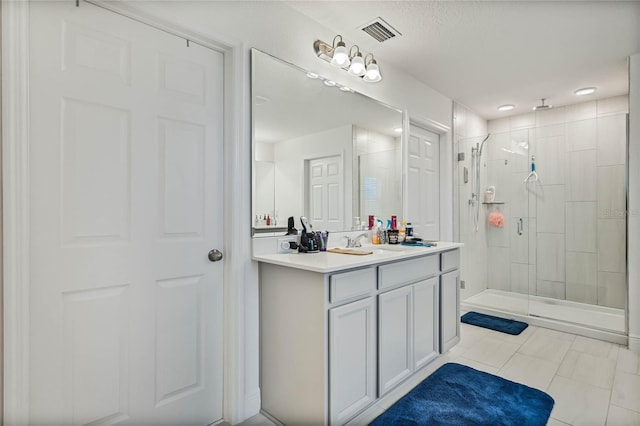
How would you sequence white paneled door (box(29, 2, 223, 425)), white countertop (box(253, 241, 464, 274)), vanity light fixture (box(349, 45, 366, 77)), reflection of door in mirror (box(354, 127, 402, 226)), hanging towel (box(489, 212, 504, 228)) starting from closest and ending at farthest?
white paneled door (box(29, 2, 223, 425)) → white countertop (box(253, 241, 464, 274)) → vanity light fixture (box(349, 45, 366, 77)) → reflection of door in mirror (box(354, 127, 402, 226)) → hanging towel (box(489, 212, 504, 228))

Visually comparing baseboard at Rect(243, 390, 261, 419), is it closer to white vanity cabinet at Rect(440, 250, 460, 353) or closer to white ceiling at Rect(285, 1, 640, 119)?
white vanity cabinet at Rect(440, 250, 460, 353)

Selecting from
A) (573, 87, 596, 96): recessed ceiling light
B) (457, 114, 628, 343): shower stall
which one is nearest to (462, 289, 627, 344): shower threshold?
(457, 114, 628, 343): shower stall

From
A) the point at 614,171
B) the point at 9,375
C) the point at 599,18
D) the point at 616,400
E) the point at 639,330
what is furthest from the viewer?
the point at 614,171

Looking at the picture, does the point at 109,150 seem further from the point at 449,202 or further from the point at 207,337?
the point at 449,202

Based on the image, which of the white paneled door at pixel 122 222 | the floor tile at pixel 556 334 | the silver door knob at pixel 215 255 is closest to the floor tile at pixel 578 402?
the floor tile at pixel 556 334

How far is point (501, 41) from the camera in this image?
101 inches

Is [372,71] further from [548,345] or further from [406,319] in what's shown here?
[548,345]

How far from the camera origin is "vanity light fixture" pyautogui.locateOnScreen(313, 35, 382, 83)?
7.28 feet

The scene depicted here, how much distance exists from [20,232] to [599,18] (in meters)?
3.48

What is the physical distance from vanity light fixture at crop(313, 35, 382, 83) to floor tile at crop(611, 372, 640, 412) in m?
2.62

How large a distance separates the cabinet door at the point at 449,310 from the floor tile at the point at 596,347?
1.11m

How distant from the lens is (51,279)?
131cm

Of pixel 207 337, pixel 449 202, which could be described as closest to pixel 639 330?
pixel 449 202

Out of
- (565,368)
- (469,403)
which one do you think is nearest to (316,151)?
(469,403)
